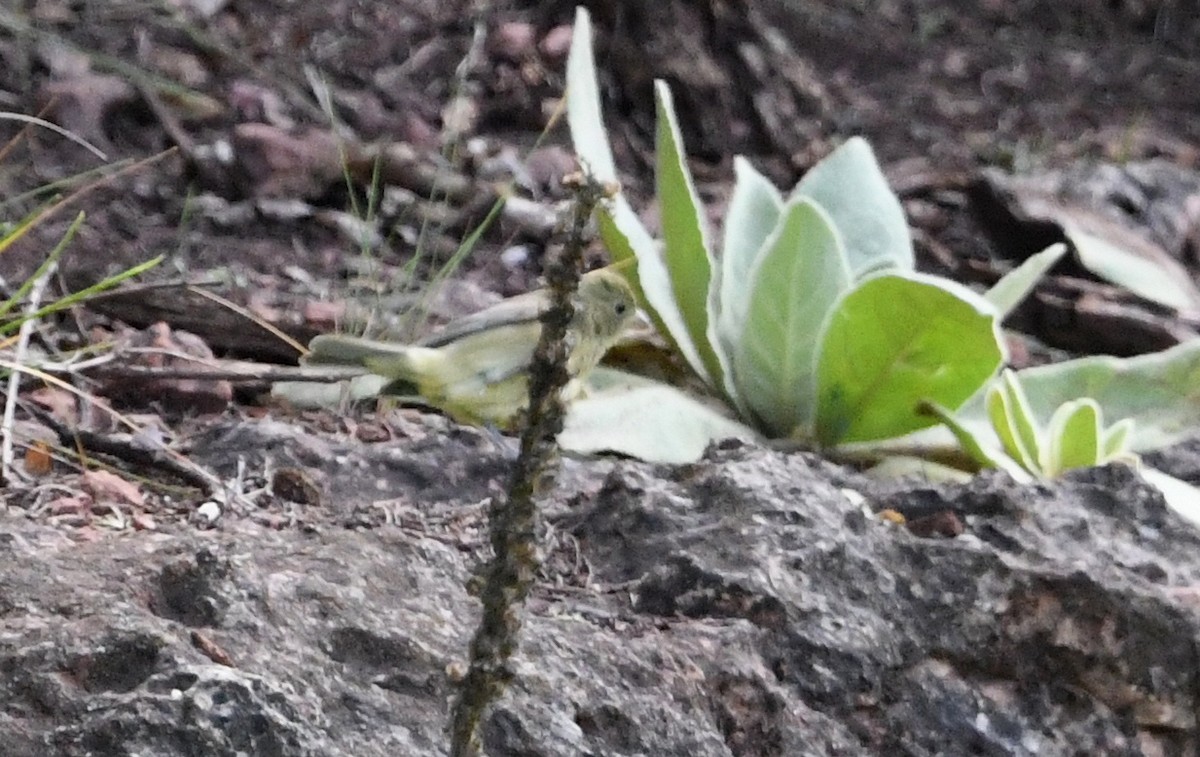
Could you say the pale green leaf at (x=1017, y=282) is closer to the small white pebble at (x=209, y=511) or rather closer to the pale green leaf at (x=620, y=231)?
the pale green leaf at (x=620, y=231)

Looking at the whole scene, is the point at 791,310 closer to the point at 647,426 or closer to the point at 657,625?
the point at 647,426

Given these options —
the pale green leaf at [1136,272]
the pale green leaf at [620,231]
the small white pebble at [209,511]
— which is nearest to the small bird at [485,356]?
the pale green leaf at [620,231]

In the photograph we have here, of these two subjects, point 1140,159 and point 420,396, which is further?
point 1140,159

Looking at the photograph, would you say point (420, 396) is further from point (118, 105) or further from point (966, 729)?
point (118, 105)

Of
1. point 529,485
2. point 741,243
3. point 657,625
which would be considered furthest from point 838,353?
point 529,485

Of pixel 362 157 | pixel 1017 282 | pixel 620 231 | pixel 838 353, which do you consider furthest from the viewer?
pixel 362 157

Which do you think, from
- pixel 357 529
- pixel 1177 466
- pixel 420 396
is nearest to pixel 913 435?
pixel 1177 466
